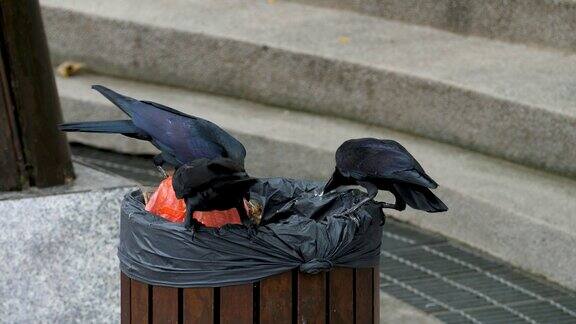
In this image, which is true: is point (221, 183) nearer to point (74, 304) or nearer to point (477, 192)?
point (74, 304)

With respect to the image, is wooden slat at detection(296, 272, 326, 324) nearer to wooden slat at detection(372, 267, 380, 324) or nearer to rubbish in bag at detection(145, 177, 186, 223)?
wooden slat at detection(372, 267, 380, 324)

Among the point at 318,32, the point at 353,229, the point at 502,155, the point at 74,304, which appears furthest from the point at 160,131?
the point at 318,32

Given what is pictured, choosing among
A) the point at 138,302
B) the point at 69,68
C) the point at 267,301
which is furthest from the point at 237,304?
the point at 69,68

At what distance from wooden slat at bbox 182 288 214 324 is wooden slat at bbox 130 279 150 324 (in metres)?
0.14

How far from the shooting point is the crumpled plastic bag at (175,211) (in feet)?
10.8

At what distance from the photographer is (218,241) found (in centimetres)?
307

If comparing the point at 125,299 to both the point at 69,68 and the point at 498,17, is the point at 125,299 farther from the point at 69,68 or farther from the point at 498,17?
the point at 69,68

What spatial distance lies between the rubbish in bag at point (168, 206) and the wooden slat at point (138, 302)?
0.74ft

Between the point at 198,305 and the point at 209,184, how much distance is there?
0.31 metres

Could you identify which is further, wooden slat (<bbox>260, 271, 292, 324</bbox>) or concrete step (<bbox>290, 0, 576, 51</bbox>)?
concrete step (<bbox>290, 0, 576, 51</bbox>)

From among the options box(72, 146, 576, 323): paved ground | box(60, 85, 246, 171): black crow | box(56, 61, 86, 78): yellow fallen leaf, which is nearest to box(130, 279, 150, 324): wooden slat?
box(60, 85, 246, 171): black crow

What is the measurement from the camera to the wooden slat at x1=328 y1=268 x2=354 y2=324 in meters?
3.12

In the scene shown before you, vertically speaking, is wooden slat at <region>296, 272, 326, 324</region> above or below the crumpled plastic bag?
below

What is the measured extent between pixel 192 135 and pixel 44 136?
1.68 m
